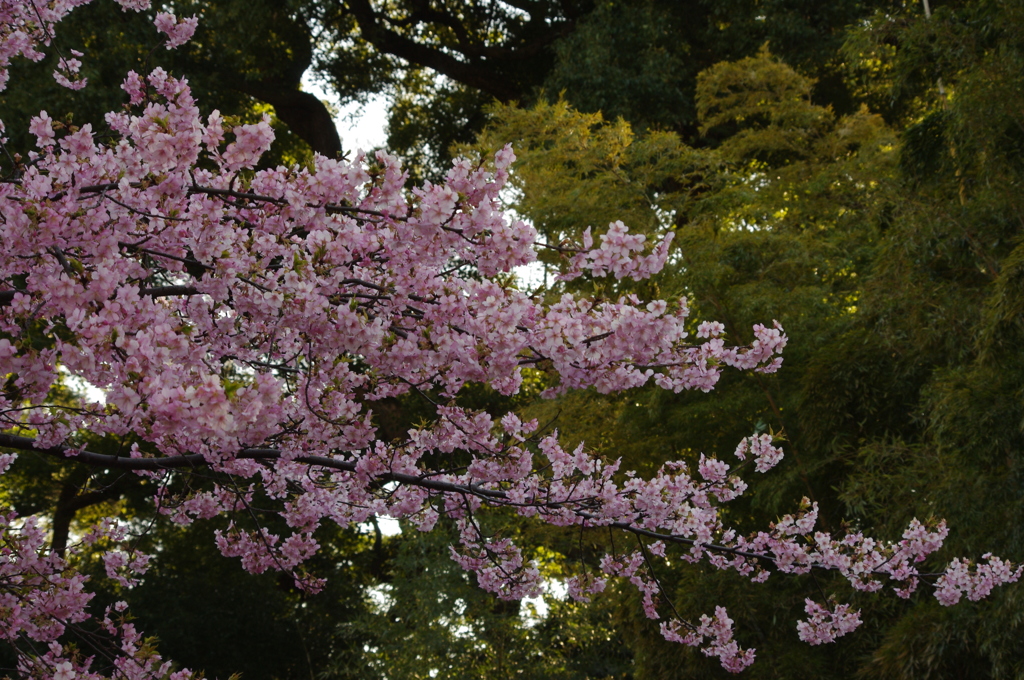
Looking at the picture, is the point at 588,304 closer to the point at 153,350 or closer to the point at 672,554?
the point at 153,350

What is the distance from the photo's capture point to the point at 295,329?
2.17 meters

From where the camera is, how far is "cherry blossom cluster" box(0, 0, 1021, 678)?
1.93 meters

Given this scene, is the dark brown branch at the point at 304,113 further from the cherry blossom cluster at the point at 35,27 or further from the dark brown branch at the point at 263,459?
the dark brown branch at the point at 263,459

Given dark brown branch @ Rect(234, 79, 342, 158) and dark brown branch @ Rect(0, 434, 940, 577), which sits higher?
dark brown branch @ Rect(234, 79, 342, 158)

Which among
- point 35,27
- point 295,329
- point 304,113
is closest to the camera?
point 295,329

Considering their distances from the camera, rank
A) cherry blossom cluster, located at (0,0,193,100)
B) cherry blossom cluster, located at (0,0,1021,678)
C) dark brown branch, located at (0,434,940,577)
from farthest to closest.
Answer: cherry blossom cluster, located at (0,0,193,100) → dark brown branch, located at (0,434,940,577) → cherry blossom cluster, located at (0,0,1021,678)

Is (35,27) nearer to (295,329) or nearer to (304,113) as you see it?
(295,329)

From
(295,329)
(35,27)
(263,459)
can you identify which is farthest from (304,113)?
(295,329)

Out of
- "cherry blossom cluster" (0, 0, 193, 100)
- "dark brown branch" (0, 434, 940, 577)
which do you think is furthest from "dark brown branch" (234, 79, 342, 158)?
"dark brown branch" (0, 434, 940, 577)

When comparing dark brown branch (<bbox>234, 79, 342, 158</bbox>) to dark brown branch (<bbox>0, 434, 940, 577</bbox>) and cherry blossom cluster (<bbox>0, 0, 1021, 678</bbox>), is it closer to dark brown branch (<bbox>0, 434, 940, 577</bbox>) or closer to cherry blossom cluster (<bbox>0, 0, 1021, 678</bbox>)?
cherry blossom cluster (<bbox>0, 0, 1021, 678</bbox>)

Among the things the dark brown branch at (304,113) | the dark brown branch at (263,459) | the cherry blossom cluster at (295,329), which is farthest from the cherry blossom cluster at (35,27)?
the dark brown branch at (304,113)

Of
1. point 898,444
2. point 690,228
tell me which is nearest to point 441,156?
point 690,228

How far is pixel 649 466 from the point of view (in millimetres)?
5754

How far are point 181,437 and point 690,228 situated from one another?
3529 millimetres
